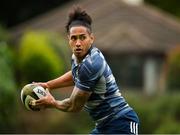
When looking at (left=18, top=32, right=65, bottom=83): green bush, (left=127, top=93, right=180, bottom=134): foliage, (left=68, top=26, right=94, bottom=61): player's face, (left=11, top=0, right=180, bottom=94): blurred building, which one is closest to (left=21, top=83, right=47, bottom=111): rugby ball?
(left=68, top=26, right=94, bottom=61): player's face

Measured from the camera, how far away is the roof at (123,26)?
116ft

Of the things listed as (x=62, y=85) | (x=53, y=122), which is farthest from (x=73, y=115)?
(x=62, y=85)

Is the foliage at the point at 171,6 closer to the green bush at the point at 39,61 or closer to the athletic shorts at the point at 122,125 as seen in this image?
the green bush at the point at 39,61

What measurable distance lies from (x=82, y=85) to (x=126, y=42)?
26555 millimetres

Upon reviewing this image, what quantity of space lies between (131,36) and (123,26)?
126cm

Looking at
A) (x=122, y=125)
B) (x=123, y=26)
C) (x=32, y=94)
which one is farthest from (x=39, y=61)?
(x=122, y=125)

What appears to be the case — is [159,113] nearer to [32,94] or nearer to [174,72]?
[174,72]

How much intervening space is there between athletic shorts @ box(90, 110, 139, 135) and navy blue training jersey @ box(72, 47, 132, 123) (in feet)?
0.19

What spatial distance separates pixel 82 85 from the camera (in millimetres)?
8836

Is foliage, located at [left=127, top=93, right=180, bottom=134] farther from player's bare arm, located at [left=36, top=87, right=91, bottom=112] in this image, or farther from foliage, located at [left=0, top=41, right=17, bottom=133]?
player's bare arm, located at [left=36, top=87, right=91, bottom=112]

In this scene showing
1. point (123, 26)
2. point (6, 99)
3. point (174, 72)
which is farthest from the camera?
point (123, 26)

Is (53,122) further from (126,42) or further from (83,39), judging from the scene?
(83,39)

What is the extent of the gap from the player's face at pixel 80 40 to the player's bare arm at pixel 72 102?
15.4 inches

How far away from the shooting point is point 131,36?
1401 inches
